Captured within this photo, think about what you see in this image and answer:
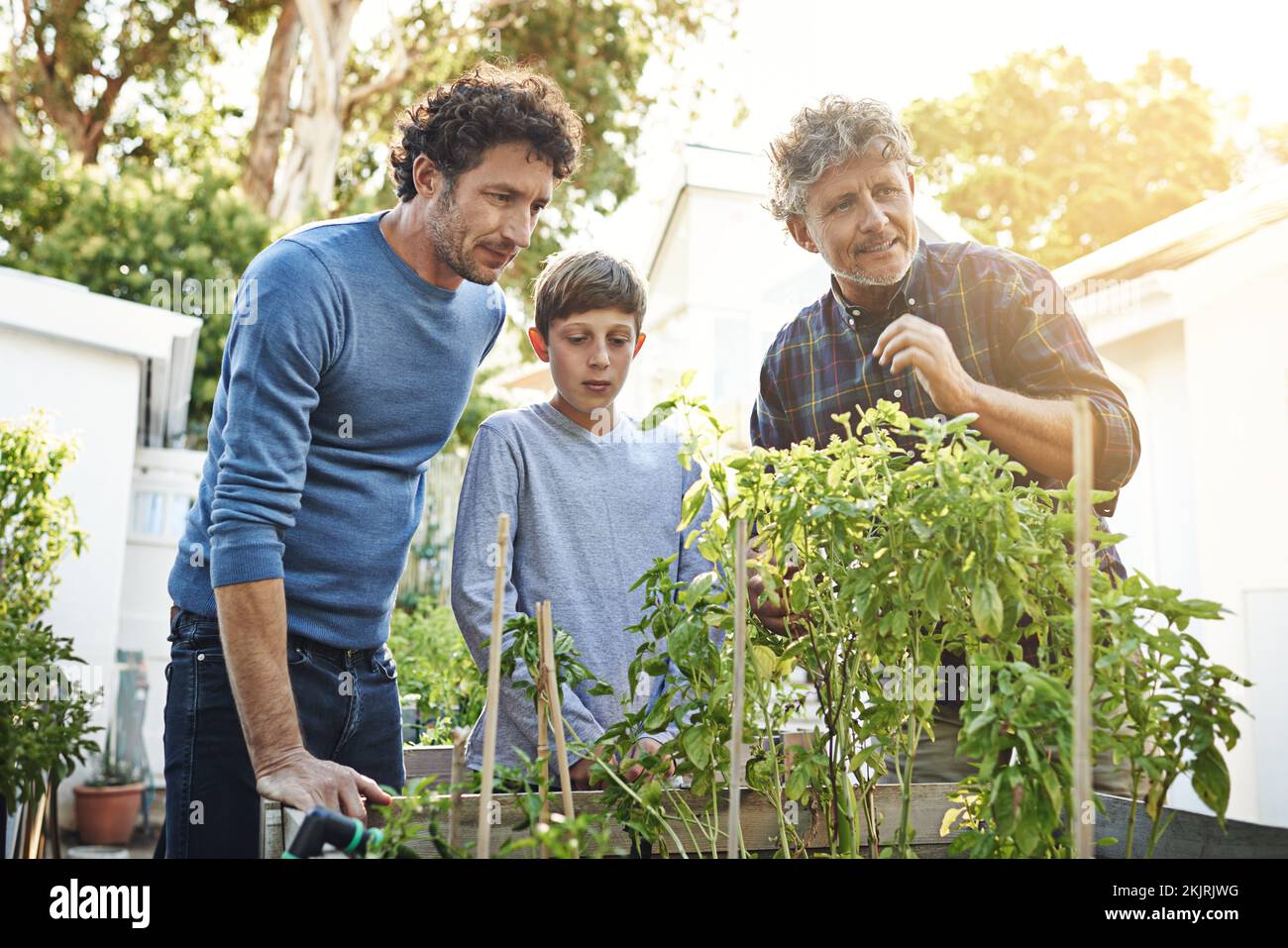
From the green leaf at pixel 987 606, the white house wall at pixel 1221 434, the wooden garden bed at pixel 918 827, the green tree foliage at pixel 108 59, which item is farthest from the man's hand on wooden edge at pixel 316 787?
the green tree foliage at pixel 108 59

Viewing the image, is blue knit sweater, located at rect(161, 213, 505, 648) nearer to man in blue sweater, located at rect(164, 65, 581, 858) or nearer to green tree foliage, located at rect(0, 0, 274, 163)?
man in blue sweater, located at rect(164, 65, 581, 858)

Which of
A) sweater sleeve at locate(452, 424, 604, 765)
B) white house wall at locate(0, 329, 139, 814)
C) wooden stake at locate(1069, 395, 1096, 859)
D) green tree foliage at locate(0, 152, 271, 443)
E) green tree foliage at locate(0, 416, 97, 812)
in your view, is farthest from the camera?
green tree foliage at locate(0, 152, 271, 443)

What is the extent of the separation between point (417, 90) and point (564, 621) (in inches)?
399

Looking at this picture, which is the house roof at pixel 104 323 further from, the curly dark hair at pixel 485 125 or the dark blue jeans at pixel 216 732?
the dark blue jeans at pixel 216 732

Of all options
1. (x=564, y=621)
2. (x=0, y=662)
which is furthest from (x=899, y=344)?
(x=0, y=662)

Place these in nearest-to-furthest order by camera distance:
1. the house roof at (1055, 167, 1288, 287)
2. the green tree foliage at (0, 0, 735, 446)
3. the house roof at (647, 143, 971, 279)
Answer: the house roof at (1055, 167, 1288, 287), the house roof at (647, 143, 971, 279), the green tree foliage at (0, 0, 735, 446)

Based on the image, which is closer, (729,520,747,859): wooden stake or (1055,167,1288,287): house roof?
(729,520,747,859): wooden stake

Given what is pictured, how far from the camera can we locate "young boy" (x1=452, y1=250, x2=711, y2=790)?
1738 millimetres

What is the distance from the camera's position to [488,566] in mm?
1735

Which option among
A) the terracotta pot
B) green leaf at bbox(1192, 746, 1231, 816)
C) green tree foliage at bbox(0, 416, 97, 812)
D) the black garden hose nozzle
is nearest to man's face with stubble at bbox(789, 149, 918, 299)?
green leaf at bbox(1192, 746, 1231, 816)

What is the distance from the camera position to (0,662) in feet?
11.1

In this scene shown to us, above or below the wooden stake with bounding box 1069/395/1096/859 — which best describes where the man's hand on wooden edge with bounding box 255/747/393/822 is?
below

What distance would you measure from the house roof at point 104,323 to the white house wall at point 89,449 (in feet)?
0.35
